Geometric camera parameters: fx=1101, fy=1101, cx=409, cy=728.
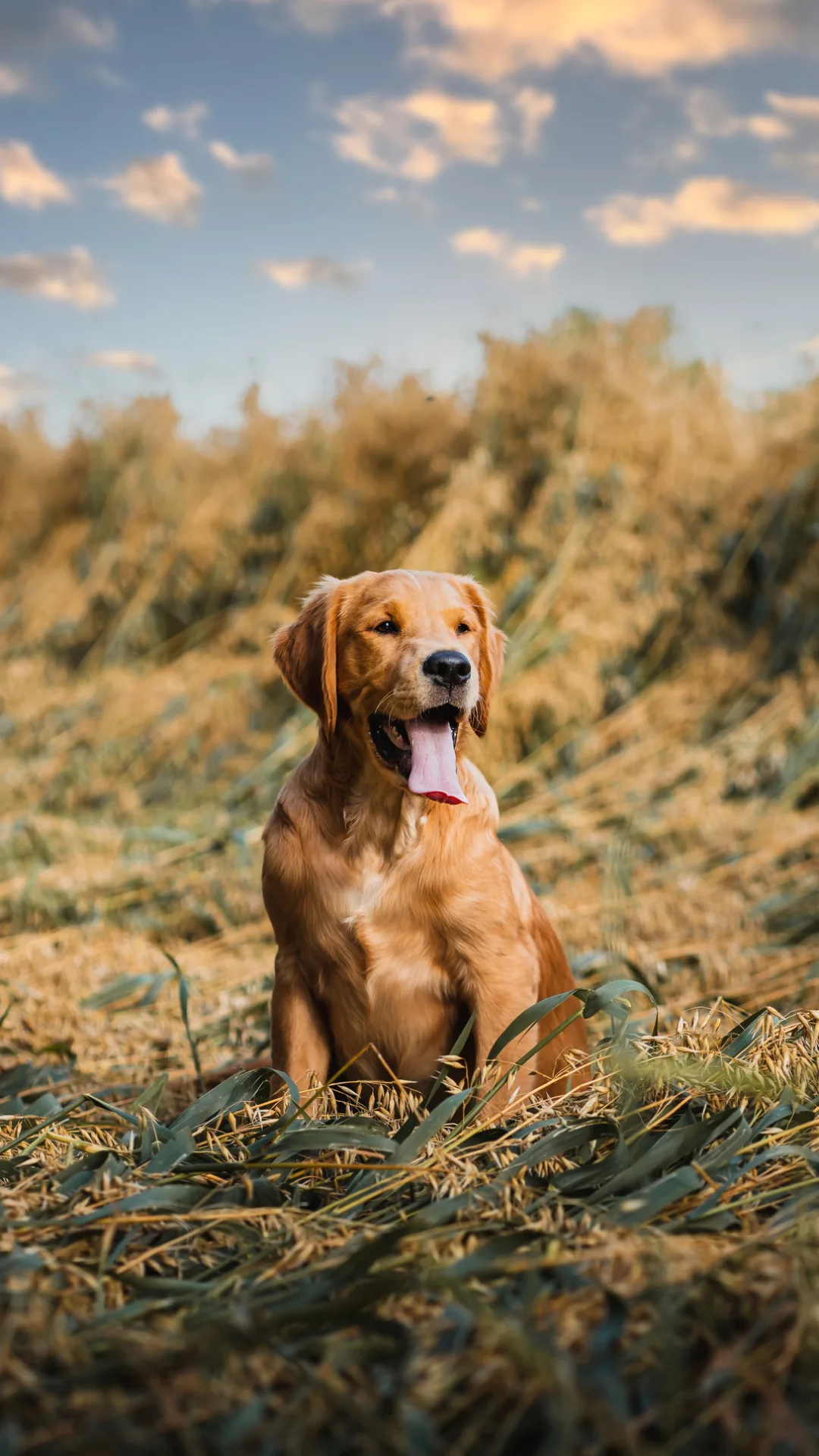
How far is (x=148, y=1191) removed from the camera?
1.60 metres

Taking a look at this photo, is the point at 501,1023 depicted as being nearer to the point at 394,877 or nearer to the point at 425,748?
the point at 394,877

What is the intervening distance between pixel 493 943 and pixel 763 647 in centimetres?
460

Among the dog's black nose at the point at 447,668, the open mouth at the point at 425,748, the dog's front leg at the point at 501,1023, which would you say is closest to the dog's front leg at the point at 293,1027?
the dog's front leg at the point at 501,1023

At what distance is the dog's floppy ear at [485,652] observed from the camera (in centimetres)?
236

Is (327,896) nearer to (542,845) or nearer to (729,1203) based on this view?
(729,1203)

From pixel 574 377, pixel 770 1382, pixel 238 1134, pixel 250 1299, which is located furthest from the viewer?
pixel 574 377

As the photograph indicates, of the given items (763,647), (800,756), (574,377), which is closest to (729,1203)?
(800,756)

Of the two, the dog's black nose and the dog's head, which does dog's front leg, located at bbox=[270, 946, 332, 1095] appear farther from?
the dog's black nose

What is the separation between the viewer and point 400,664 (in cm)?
215

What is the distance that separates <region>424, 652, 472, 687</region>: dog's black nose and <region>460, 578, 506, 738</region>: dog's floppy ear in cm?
23

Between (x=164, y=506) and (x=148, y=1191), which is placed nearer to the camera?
(x=148, y=1191)

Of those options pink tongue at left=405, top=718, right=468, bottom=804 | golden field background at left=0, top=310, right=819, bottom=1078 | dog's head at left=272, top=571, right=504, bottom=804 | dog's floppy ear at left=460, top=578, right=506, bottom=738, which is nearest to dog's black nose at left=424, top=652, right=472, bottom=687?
dog's head at left=272, top=571, right=504, bottom=804

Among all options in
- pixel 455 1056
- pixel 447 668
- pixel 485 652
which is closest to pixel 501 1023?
pixel 455 1056

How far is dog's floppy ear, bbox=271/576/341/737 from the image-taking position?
7.35 ft
